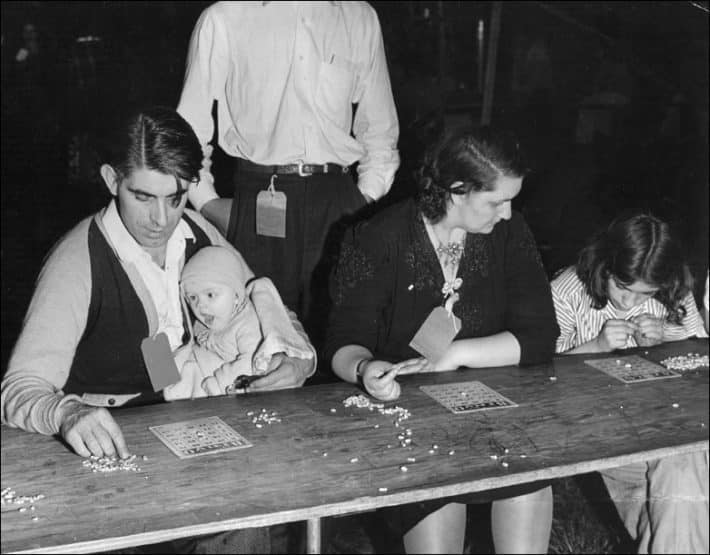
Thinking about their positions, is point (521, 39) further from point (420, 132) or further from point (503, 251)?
point (503, 251)

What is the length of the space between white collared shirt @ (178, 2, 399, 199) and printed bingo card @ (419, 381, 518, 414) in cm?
112

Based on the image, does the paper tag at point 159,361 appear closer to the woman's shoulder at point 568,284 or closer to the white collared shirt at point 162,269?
the white collared shirt at point 162,269

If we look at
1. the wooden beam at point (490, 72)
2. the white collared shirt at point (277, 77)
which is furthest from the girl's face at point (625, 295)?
the wooden beam at point (490, 72)

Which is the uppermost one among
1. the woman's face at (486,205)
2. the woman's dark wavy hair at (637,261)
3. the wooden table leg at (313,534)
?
the woman's face at (486,205)

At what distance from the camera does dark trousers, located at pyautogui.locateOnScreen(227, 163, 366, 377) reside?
3146 millimetres

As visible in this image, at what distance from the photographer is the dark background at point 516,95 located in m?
5.09

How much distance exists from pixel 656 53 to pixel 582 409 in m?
3.48

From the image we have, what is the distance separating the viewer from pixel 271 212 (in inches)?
121

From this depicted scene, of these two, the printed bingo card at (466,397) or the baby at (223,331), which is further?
the baby at (223,331)

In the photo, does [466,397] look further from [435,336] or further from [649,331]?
[649,331]

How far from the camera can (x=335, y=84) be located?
3.25 m

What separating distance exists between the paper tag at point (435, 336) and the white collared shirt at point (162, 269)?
0.66 meters

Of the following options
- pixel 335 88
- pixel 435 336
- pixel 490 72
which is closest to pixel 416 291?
pixel 435 336

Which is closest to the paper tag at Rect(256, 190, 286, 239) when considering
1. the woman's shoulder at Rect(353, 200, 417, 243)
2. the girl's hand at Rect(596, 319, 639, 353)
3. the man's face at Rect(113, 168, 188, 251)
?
the woman's shoulder at Rect(353, 200, 417, 243)
